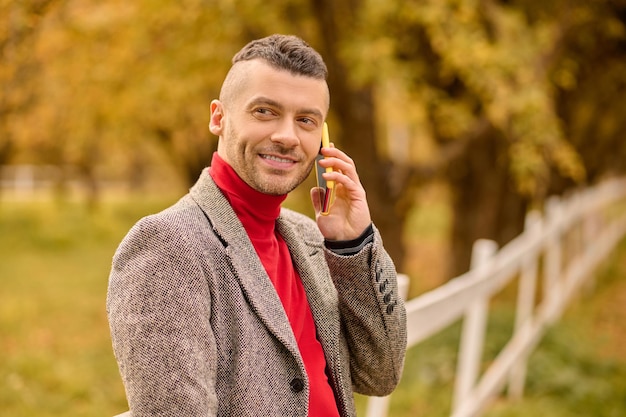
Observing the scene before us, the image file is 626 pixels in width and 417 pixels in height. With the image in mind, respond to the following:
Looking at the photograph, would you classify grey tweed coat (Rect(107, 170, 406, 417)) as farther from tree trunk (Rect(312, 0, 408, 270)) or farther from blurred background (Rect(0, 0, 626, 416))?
tree trunk (Rect(312, 0, 408, 270))

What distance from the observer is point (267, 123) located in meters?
1.78

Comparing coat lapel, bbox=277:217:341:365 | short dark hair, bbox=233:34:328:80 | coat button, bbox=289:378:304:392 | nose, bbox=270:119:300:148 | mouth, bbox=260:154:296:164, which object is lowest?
coat button, bbox=289:378:304:392

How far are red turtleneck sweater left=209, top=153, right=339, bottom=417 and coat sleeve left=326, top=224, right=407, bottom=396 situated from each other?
0.13 metres

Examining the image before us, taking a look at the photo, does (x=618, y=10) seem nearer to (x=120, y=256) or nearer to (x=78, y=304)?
(x=78, y=304)

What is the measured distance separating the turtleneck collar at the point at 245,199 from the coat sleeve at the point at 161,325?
0.81 ft

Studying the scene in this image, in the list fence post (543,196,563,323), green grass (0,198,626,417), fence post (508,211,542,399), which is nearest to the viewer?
green grass (0,198,626,417)

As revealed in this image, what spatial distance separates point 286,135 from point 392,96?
7371 mm

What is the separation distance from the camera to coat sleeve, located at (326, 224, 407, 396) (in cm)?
197

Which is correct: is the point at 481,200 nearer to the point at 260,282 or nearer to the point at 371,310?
the point at 371,310

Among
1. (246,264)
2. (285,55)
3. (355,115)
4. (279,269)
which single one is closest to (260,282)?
(246,264)

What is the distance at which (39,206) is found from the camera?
18.8m

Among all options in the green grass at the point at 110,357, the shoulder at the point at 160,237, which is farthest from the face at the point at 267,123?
the green grass at the point at 110,357

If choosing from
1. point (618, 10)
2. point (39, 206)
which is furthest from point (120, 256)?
point (39, 206)

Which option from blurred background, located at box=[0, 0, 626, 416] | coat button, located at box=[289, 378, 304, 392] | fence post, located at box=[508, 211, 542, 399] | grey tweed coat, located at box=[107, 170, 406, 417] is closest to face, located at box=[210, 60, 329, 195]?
grey tweed coat, located at box=[107, 170, 406, 417]
